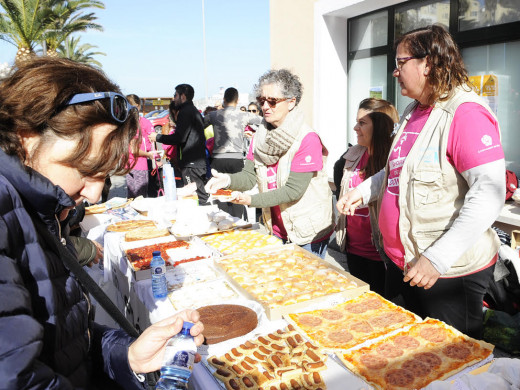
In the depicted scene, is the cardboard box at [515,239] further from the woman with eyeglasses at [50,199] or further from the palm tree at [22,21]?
the palm tree at [22,21]

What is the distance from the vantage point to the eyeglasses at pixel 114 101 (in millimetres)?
1082

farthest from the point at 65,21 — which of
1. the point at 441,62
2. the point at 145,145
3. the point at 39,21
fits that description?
the point at 441,62

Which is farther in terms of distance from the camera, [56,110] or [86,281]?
[86,281]

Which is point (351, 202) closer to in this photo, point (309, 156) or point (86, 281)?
point (309, 156)

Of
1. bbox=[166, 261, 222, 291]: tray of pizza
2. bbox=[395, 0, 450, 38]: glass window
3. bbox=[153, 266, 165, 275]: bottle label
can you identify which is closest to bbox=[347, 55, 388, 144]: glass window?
bbox=[395, 0, 450, 38]: glass window

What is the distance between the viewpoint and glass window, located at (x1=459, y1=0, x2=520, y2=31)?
4.76 metres

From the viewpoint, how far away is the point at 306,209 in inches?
118

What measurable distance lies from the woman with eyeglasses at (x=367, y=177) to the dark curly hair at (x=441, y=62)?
3.39 feet

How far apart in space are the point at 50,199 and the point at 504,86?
219 inches

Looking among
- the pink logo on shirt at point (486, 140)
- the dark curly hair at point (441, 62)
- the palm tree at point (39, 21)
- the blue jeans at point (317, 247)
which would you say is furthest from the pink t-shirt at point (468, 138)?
the palm tree at point (39, 21)

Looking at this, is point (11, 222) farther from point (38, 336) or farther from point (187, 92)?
point (187, 92)

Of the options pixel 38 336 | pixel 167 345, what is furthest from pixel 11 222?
pixel 167 345

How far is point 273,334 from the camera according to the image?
1.79 m

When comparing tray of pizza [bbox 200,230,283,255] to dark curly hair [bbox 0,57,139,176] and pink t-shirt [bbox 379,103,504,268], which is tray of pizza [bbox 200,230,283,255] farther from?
dark curly hair [bbox 0,57,139,176]
